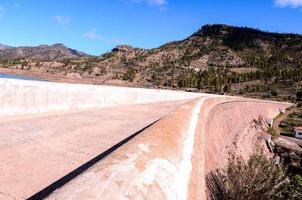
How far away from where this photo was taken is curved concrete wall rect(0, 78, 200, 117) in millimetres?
9078

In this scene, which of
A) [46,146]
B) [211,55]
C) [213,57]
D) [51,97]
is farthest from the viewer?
[211,55]

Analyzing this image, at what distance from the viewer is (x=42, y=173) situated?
4.82 metres

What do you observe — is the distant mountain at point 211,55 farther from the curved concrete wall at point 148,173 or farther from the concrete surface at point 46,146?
the curved concrete wall at point 148,173

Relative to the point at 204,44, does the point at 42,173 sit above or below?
below

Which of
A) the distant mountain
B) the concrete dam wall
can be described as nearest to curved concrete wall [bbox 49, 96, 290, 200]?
the concrete dam wall

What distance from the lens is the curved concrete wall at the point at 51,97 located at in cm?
908

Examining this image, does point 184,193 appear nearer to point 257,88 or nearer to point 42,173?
point 42,173

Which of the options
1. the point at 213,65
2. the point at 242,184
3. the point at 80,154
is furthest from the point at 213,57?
the point at 80,154

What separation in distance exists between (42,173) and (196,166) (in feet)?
11.3

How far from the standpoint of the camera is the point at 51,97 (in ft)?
36.2

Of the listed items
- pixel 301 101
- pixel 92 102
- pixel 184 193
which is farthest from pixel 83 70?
pixel 184 193

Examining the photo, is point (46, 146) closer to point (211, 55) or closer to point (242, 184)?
point (242, 184)

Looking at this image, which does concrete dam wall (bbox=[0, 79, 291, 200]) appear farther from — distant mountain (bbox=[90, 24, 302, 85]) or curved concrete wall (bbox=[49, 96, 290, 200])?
distant mountain (bbox=[90, 24, 302, 85])

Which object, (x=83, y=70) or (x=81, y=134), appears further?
(x=83, y=70)
